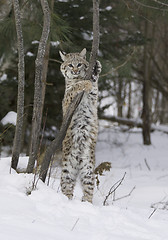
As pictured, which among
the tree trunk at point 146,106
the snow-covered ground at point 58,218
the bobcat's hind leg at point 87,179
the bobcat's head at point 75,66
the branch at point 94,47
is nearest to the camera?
the snow-covered ground at point 58,218

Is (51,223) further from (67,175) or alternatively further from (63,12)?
(63,12)

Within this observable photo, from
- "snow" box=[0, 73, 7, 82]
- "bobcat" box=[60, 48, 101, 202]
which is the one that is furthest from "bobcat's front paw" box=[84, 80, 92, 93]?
"snow" box=[0, 73, 7, 82]

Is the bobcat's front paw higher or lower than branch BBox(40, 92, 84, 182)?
higher

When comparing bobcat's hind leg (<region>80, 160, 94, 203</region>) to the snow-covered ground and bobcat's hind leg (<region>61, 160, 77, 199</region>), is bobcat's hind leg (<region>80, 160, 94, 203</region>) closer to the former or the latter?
bobcat's hind leg (<region>61, 160, 77, 199</region>)

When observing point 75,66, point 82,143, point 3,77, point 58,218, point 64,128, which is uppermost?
point 3,77

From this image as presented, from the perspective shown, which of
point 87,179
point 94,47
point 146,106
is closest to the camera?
point 94,47

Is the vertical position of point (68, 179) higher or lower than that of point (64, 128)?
lower

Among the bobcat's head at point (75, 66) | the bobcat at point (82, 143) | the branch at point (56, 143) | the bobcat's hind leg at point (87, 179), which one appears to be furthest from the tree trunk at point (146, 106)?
the branch at point (56, 143)

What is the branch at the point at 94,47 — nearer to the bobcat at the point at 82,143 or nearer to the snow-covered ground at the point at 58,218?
the bobcat at the point at 82,143

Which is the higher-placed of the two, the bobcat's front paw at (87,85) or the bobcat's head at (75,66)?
the bobcat's head at (75,66)

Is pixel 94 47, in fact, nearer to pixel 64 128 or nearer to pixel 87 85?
pixel 87 85

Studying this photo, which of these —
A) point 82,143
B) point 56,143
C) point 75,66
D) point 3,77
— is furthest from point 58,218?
point 3,77

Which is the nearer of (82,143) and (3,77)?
(82,143)

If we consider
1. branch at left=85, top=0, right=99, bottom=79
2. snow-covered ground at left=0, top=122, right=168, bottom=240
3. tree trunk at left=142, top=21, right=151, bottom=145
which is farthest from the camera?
tree trunk at left=142, top=21, right=151, bottom=145
